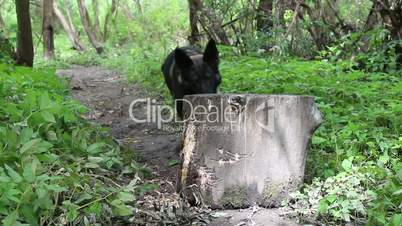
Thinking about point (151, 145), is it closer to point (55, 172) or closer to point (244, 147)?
point (244, 147)

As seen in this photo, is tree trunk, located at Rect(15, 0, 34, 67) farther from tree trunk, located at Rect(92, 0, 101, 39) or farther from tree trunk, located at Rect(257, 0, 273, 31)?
tree trunk, located at Rect(92, 0, 101, 39)

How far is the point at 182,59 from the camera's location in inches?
210

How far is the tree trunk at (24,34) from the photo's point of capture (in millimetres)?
9711

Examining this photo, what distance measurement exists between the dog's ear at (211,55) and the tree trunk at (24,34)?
5783 mm

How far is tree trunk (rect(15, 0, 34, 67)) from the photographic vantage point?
31.9ft

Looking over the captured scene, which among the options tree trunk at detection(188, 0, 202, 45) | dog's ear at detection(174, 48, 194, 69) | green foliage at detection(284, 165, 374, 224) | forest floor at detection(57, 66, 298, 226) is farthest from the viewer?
tree trunk at detection(188, 0, 202, 45)

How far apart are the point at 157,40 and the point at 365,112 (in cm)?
1678

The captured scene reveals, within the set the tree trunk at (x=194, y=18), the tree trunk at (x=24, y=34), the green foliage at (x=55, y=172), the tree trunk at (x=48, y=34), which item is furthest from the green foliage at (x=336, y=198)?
the tree trunk at (x=48, y=34)

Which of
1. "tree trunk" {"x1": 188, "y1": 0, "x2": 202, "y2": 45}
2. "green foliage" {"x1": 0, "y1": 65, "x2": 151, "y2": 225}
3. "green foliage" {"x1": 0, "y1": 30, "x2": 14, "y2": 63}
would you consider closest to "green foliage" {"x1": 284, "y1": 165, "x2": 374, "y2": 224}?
"green foliage" {"x1": 0, "y1": 65, "x2": 151, "y2": 225}

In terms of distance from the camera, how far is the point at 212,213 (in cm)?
374

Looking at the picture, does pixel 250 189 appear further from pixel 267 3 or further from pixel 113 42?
pixel 113 42

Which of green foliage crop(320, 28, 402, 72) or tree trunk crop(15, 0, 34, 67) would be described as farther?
tree trunk crop(15, 0, 34, 67)

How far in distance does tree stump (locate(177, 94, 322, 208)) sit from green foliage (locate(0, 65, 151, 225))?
601mm

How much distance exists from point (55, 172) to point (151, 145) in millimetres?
2418
